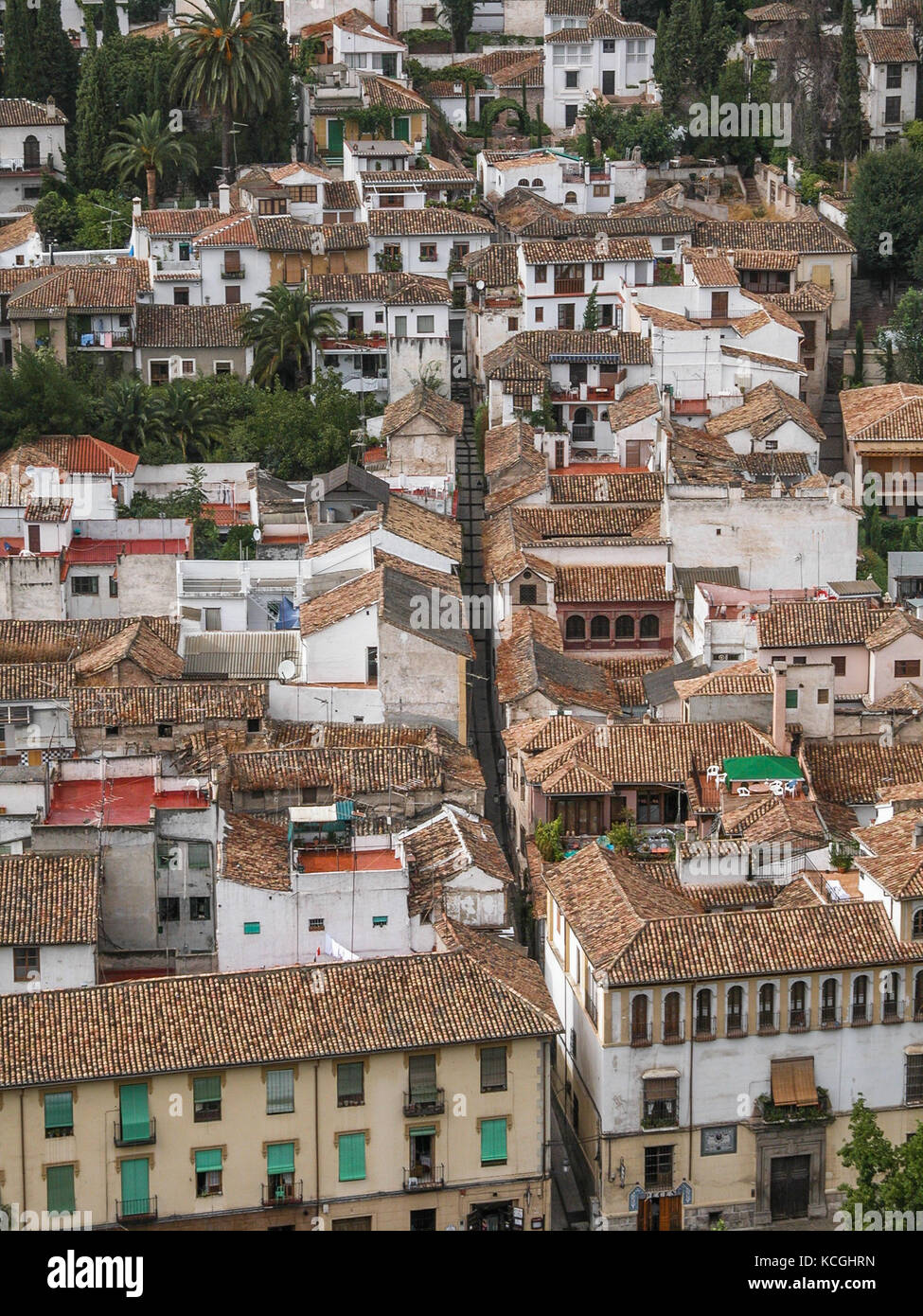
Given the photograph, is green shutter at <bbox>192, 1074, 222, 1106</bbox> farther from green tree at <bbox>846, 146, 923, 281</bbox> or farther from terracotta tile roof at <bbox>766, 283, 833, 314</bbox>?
green tree at <bbox>846, 146, 923, 281</bbox>

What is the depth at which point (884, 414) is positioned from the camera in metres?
76.8

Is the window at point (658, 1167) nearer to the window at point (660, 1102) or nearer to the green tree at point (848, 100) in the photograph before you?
the window at point (660, 1102)

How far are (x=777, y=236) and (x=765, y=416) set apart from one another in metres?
13.4

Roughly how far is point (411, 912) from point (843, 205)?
50.9 meters

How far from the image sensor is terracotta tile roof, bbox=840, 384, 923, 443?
76125mm

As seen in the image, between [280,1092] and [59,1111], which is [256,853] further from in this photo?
[59,1111]

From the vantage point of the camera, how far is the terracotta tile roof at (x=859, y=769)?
5691 centimetres

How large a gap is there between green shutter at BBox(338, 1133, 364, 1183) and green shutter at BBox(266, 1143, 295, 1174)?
0.86m

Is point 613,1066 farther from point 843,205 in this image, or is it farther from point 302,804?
point 843,205

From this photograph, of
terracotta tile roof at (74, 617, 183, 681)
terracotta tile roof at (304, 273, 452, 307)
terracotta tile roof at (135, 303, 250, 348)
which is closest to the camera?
terracotta tile roof at (74, 617, 183, 681)

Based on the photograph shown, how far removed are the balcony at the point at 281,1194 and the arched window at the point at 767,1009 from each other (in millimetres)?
9119

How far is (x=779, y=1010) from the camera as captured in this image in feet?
147

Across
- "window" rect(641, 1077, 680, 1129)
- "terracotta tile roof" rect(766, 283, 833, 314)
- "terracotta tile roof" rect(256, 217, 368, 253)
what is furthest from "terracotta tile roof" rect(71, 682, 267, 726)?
"terracotta tile roof" rect(766, 283, 833, 314)

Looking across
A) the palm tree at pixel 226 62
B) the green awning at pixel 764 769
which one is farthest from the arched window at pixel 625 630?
the palm tree at pixel 226 62
